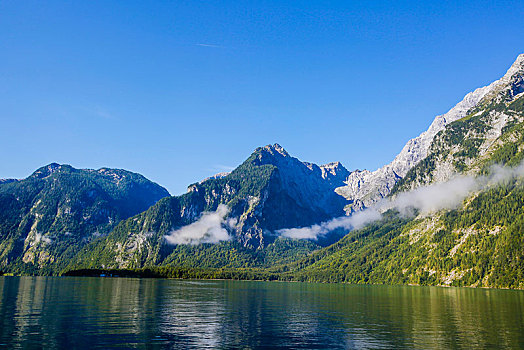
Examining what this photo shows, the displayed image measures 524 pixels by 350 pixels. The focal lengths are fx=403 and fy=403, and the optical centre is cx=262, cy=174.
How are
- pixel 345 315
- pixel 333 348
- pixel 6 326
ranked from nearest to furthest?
1. pixel 333 348
2. pixel 6 326
3. pixel 345 315

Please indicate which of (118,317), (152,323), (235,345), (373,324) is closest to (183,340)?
(235,345)

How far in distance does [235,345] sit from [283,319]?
3385 centimetres

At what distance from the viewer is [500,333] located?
71.7 m

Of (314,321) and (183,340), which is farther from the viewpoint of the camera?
(314,321)

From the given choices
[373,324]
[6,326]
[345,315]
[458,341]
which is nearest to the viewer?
[458,341]

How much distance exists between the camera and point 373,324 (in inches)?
3314

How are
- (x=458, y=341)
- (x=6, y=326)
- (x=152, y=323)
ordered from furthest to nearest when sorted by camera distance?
(x=152, y=323) → (x=6, y=326) → (x=458, y=341)

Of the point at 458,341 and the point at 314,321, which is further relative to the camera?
the point at 314,321

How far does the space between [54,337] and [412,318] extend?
7599cm

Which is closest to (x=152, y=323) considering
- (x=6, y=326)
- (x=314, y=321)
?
(x=6, y=326)

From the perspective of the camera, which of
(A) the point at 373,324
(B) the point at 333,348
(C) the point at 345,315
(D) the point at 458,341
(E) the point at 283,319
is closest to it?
(B) the point at 333,348

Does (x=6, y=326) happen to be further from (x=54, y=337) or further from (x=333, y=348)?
(x=333, y=348)

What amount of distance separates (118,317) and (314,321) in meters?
42.2

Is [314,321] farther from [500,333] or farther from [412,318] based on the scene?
[500,333]
